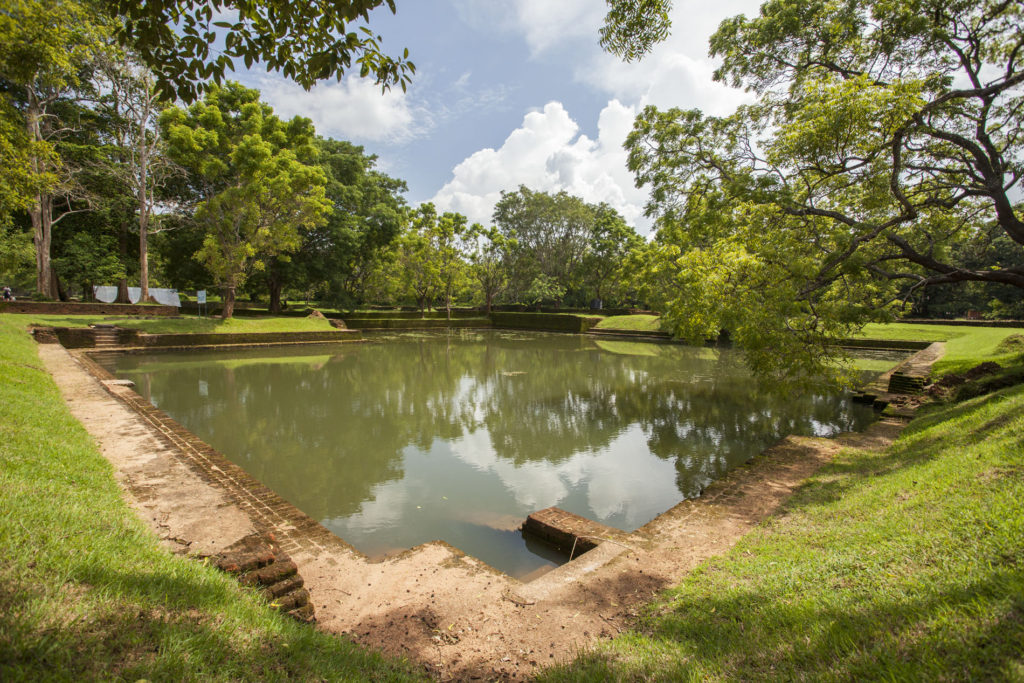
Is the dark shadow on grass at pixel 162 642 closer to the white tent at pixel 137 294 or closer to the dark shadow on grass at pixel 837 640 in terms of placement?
the dark shadow on grass at pixel 837 640

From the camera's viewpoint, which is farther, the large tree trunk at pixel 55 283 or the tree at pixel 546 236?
the tree at pixel 546 236

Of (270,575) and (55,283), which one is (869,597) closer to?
(270,575)

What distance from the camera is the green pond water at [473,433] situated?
5.07 meters

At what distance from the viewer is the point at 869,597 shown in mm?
2305

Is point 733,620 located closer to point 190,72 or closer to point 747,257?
point 190,72

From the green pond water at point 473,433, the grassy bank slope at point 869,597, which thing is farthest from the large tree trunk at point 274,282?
the grassy bank slope at point 869,597

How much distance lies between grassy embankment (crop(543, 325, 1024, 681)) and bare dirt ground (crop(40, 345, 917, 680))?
9.9 inches

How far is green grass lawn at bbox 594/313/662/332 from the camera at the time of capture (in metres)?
28.7

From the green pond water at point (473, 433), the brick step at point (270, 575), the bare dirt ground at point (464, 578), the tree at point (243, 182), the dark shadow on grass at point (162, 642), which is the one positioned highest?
the tree at point (243, 182)

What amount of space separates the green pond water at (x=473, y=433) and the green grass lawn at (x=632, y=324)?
1298 centimetres

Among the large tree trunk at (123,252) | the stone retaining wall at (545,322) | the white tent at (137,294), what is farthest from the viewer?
the stone retaining wall at (545,322)

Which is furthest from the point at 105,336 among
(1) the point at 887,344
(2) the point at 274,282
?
(1) the point at 887,344

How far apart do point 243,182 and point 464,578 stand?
2234cm

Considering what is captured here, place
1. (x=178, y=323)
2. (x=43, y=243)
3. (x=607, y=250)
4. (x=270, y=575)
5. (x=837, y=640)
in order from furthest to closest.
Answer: (x=607, y=250) < (x=43, y=243) < (x=178, y=323) < (x=270, y=575) < (x=837, y=640)
